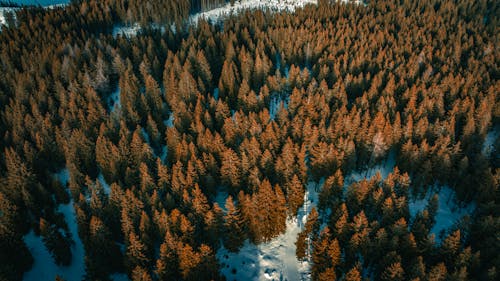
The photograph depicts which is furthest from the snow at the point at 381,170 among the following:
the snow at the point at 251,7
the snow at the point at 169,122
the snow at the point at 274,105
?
the snow at the point at 251,7

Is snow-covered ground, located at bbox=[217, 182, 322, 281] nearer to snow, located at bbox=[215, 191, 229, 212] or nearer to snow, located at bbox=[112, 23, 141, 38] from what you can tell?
snow, located at bbox=[215, 191, 229, 212]

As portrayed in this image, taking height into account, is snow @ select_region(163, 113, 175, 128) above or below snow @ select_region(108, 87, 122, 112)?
Result: below

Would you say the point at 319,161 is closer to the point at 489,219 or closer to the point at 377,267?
the point at 377,267

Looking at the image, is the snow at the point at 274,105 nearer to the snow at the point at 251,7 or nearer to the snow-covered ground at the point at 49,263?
the snow-covered ground at the point at 49,263

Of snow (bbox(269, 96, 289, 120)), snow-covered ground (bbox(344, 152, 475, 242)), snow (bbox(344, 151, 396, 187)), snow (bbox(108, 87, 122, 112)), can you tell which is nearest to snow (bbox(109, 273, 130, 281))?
snow-covered ground (bbox(344, 152, 475, 242))

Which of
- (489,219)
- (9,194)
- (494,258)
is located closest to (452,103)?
(489,219)

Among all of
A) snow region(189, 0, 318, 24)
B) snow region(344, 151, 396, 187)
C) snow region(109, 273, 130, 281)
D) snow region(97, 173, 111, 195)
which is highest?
snow region(189, 0, 318, 24)
